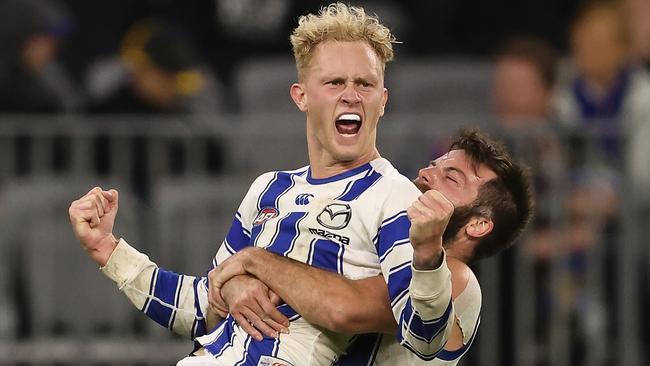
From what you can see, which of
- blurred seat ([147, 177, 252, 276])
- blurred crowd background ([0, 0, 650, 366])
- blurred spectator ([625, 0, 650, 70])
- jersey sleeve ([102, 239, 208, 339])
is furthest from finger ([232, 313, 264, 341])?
blurred spectator ([625, 0, 650, 70])

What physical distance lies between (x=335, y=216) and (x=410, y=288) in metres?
0.56

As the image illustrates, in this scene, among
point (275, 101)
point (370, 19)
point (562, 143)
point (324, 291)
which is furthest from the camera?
point (275, 101)

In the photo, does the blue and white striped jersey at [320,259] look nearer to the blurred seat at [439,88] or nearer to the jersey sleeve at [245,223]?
the jersey sleeve at [245,223]

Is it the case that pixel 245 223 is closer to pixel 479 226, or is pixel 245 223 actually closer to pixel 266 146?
pixel 479 226

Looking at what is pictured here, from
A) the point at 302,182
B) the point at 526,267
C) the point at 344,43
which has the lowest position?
the point at 526,267

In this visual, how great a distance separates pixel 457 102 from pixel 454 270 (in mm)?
7532

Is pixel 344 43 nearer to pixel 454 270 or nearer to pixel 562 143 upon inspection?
pixel 454 270

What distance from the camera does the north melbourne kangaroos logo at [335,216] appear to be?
5.52 meters

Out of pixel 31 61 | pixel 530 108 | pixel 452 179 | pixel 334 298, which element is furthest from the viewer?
pixel 31 61

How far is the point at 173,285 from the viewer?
6.05 metres

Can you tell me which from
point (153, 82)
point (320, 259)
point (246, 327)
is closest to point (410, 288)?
point (320, 259)

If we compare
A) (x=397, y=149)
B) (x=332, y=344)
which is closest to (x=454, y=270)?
(x=332, y=344)

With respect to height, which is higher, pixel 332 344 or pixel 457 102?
pixel 457 102

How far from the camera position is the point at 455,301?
Answer: 575 cm
